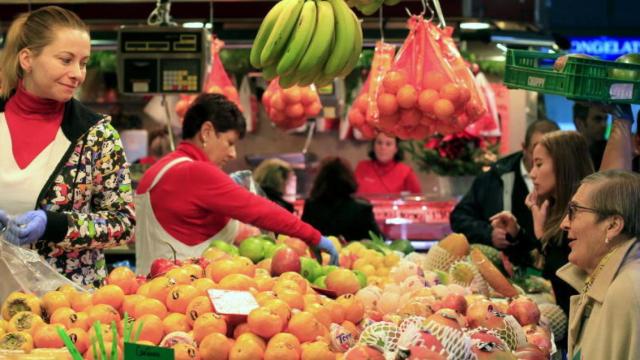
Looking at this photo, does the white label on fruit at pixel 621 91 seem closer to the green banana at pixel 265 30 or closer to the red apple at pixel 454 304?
the red apple at pixel 454 304

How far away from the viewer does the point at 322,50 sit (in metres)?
4.12

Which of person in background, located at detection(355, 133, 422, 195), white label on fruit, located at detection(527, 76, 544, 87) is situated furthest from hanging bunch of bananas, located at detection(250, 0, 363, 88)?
person in background, located at detection(355, 133, 422, 195)

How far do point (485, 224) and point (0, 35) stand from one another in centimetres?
418

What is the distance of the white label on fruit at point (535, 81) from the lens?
4004 mm

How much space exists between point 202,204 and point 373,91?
4.27ft

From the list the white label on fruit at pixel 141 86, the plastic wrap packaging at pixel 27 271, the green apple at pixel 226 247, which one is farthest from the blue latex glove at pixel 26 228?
the white label on fruit at pixel 141 86

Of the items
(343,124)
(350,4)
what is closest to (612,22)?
(343,124)

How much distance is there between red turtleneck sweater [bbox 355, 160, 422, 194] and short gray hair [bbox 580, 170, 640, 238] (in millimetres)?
6279

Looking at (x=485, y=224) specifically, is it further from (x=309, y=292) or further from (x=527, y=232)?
(x=309, y=292)

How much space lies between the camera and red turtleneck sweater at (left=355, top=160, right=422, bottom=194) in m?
9.73

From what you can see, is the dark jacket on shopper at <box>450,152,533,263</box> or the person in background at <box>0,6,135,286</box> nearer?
the person in background at <box>0,6,135,286</box>

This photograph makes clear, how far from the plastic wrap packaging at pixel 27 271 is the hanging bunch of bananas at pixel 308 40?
3.69 feet

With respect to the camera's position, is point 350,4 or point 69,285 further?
point 350,4

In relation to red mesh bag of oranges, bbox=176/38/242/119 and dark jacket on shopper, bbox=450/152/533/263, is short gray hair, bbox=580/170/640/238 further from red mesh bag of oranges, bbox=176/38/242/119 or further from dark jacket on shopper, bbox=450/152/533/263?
red mesh bag of oranges, bbox=176/38/242/119
